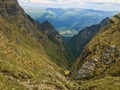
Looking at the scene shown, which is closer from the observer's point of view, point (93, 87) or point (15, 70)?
point (15, 70)

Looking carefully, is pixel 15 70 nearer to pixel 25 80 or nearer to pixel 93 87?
pixel 25 80

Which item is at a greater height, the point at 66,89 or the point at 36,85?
the point at 36,85

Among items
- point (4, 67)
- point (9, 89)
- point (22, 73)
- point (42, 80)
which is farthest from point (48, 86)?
point (9, 89)

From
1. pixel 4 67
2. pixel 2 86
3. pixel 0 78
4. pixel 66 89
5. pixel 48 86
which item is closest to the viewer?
pixel 2 86

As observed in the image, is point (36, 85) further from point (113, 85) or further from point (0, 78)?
point (113, 85)

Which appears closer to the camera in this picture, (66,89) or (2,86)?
(2,86)

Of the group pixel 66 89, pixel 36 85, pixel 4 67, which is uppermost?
pixel 4 67

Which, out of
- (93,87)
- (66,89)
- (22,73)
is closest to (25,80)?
(22,73)

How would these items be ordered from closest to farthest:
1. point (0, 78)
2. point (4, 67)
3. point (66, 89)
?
point (0, 78) < point (4, 67) < point (66, 89)

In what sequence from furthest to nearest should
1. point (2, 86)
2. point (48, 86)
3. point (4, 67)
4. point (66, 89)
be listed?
point (66, 89)
point (48, 86)
point (4, 67)
point (2, 86)
